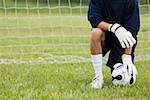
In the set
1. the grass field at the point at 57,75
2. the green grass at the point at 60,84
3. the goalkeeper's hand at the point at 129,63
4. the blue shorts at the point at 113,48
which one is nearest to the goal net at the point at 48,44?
the grass field at the point at 57,75

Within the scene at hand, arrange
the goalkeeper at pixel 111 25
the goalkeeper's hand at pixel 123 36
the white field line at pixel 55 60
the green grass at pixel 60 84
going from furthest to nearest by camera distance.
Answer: the white field line at pixel 55 60
the goalkeeper at pixel 111 25
the goalkeeper's hand at pixel 123 36
the green grass at pixel 60 84

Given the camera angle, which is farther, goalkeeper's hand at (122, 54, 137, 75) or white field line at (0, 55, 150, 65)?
white field line at (0, 55, 150, 65)

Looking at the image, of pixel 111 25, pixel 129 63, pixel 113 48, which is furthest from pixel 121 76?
pixel 111 25

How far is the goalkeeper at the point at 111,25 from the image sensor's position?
14.9 ft

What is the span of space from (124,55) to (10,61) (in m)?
2.16

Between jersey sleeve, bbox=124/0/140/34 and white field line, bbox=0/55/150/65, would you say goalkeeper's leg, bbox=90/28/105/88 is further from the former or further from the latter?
white field line, bbox=0/55/150/65

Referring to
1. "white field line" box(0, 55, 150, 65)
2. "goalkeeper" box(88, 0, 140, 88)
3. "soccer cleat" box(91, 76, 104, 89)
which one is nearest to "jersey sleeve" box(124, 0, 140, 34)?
"goalkeeper" box(88, 0, 140, 88)

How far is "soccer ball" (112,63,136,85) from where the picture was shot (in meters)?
4.57

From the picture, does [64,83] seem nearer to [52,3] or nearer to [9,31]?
[9,31]

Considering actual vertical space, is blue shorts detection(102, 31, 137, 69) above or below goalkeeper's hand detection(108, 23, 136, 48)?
below

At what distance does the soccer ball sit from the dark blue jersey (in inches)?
13.7

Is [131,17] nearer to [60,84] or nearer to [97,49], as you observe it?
[97,49]

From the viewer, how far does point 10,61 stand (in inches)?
249

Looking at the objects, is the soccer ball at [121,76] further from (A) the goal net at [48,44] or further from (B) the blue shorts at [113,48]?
(A) the goal net at [48,44]
